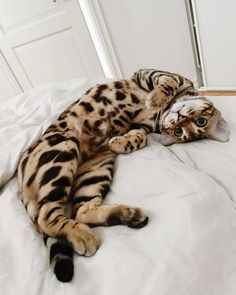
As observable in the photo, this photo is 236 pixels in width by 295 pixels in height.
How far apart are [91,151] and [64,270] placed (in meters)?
0.54

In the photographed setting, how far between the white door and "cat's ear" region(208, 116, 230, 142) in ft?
6.60

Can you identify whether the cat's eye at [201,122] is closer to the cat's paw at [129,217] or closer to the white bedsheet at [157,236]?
the white bedsheet at [157,236]

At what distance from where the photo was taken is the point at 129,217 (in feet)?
2.11

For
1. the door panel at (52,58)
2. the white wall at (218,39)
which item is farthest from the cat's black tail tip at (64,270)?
the door panel at (52,58)

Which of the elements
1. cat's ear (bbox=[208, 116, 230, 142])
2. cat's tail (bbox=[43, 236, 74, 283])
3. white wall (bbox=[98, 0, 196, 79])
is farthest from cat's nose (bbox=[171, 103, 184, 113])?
white wall (bbox=[98, 0, 196, 79])

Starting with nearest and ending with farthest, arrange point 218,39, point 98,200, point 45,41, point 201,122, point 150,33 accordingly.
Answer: point 98,200
point 201,122
point 218,39
point 150,33
point 45,41

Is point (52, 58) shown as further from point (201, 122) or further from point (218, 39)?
point (201, 122)

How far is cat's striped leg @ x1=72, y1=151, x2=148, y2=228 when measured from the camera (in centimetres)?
65

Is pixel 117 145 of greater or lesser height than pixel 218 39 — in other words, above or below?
above

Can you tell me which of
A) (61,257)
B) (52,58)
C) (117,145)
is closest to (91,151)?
(117,145)

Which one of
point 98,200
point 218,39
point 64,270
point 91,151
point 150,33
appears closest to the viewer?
point 64,270

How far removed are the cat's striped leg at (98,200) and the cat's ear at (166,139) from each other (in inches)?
7.4

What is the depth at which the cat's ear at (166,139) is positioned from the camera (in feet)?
3.25

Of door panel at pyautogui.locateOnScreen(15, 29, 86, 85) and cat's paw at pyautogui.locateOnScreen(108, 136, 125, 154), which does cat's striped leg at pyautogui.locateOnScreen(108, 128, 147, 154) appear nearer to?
cat's paw at pyautogui.locateOnScreen(108, 136, 125, 154)
